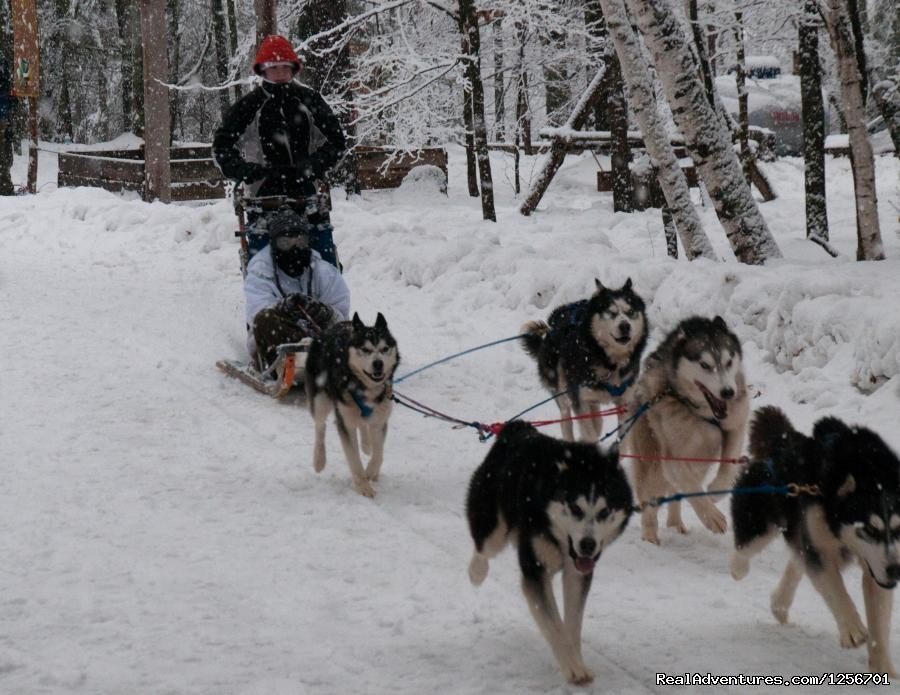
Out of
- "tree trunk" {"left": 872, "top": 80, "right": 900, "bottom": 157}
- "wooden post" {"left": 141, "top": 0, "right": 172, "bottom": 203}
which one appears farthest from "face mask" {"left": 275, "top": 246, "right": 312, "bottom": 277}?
"wooden post" {"left": 141, "top": 0, "right": 172, "bottom": 203}

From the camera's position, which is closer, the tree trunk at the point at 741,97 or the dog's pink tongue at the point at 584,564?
the dog's pink tongue at the point at 584,564

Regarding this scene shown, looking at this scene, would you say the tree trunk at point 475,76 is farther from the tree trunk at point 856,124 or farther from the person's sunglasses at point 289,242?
the person's sunglasses at point 289,242

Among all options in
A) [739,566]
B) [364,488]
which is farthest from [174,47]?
[739,566]

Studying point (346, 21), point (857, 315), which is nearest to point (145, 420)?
point (857, 315)

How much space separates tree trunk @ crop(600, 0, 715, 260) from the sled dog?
4.35 meters

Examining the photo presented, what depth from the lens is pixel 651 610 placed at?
11.9ft

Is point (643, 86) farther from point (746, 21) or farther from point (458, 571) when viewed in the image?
point (746, 21)

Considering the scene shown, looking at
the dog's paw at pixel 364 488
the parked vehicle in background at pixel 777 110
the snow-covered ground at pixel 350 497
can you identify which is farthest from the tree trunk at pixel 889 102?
the parked vehicle in background at pixel 777 110

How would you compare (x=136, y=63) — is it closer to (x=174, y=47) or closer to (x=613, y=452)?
(x=174, y=47)

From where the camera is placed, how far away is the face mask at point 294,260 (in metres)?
7.10

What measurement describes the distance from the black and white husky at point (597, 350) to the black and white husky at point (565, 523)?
6.91 feet

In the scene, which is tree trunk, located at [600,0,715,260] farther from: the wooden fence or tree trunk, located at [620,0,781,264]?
the wooden fence

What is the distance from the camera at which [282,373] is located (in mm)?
6504

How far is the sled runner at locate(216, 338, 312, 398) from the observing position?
642cm
